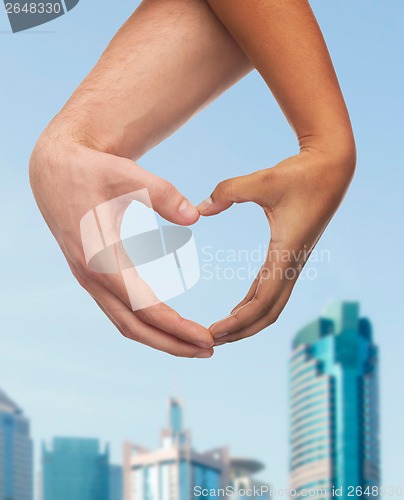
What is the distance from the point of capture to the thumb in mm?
572

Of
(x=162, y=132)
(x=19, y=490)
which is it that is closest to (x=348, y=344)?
(x=19, y=490)

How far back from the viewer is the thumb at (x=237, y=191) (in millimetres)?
572

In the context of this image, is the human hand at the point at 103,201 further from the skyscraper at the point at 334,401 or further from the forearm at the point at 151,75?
the skyscraper at the point at 334,401

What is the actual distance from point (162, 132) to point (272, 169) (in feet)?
0.54

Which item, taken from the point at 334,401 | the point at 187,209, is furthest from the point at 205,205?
the point at 334,401

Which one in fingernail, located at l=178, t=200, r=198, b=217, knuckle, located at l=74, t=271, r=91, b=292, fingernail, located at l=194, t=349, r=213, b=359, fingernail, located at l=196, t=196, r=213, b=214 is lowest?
fingernail, located at l=194, t=349, r=213, b=359

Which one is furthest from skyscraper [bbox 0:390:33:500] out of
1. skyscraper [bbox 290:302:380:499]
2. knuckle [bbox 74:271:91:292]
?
knuckle [bbox 74:271:91:292]

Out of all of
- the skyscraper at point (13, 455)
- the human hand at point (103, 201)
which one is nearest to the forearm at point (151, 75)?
→ the human hand at point (103, 201)

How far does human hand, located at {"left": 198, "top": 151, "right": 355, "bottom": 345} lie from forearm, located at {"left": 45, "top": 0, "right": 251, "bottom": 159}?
117 millimetres

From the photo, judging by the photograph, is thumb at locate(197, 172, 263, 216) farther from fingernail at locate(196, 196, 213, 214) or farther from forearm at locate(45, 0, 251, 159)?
forearm at locate(45, 0, 251, 159)

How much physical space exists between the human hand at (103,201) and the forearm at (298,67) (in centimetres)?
13

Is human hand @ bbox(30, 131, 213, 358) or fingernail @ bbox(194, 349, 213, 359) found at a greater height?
human hand @ bbox(30, 131, 213, 358)

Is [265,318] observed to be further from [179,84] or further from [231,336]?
[179,84]

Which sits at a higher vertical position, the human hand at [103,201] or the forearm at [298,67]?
the forearm at [298,67]
